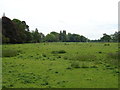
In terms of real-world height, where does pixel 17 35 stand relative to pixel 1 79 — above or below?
above

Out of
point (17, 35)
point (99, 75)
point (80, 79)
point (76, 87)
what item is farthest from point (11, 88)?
point (17, 35)

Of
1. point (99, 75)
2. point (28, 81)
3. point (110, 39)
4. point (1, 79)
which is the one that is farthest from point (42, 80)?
point (110, 39)

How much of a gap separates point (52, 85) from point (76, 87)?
1.57 metres

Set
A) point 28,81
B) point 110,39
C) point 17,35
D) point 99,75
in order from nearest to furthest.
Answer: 1. point 28,81
2. point 99,75
3. point 17,35
4. point 110,39

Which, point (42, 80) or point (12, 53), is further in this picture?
point (12, 53)

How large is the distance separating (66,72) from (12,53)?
1625cm

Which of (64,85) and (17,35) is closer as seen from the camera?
(64,85)

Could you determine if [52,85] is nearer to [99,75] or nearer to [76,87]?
[76,87]

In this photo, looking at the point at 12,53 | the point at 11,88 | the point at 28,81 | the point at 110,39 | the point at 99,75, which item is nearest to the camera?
the point at 11,88

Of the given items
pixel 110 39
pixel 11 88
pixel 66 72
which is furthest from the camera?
pixel 110 39

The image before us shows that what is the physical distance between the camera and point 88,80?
47.9 feet

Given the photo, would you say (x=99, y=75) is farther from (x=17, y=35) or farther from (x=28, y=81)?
(x=17, y=35)

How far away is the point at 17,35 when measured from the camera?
230ft

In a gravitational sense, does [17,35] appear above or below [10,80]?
above
